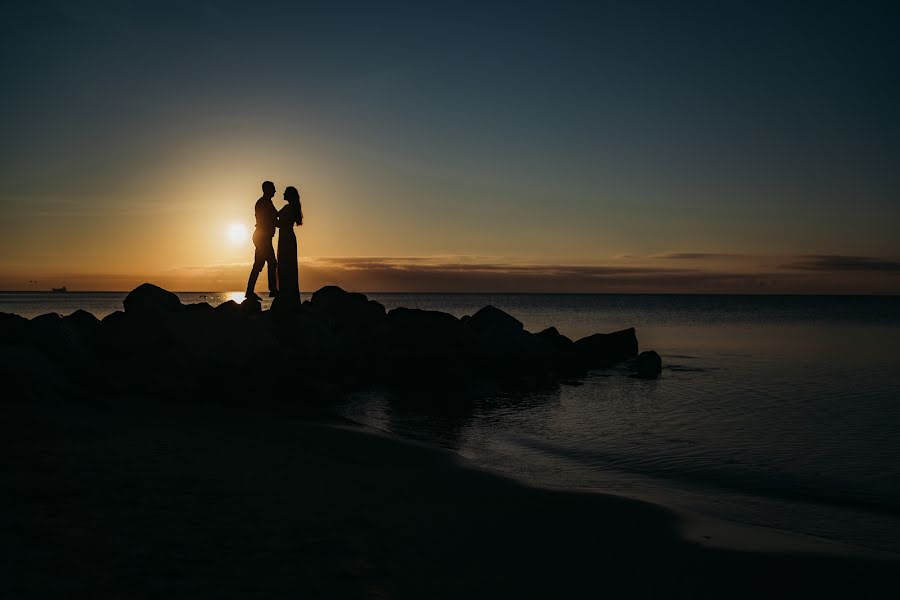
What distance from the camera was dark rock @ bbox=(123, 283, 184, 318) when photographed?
53.3 ft

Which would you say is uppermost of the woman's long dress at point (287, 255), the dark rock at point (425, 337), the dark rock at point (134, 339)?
the woman's long dress at point (287, 255)

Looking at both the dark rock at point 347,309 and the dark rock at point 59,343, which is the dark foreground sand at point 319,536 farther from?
the dark rock at point 347,309

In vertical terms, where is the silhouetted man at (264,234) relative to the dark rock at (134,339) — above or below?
above

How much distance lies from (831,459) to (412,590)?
10333 mm

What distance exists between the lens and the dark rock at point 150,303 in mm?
16250

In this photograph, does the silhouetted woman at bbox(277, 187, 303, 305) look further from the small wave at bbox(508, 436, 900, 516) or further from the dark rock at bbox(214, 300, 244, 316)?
the small wave at bbox(508, 436, 900, 516)

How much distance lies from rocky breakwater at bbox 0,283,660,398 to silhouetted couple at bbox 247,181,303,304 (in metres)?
0.61

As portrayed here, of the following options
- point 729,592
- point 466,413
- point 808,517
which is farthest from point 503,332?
point 729,592

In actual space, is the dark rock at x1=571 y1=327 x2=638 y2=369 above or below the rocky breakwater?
below

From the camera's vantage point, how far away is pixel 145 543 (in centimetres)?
486

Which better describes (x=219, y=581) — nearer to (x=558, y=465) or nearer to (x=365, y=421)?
(x=558, y=465)

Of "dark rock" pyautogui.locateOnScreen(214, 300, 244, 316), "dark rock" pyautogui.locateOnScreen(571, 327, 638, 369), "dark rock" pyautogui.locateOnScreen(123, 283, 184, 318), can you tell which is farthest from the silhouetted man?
"dark rock" pyautogui.locateOnScreen(571, 327, 638, 369)

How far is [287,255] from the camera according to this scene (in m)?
17.8

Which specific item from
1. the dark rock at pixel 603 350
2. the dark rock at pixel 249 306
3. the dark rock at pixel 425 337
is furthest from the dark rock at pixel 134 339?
the dark rock at pixel 603 350
